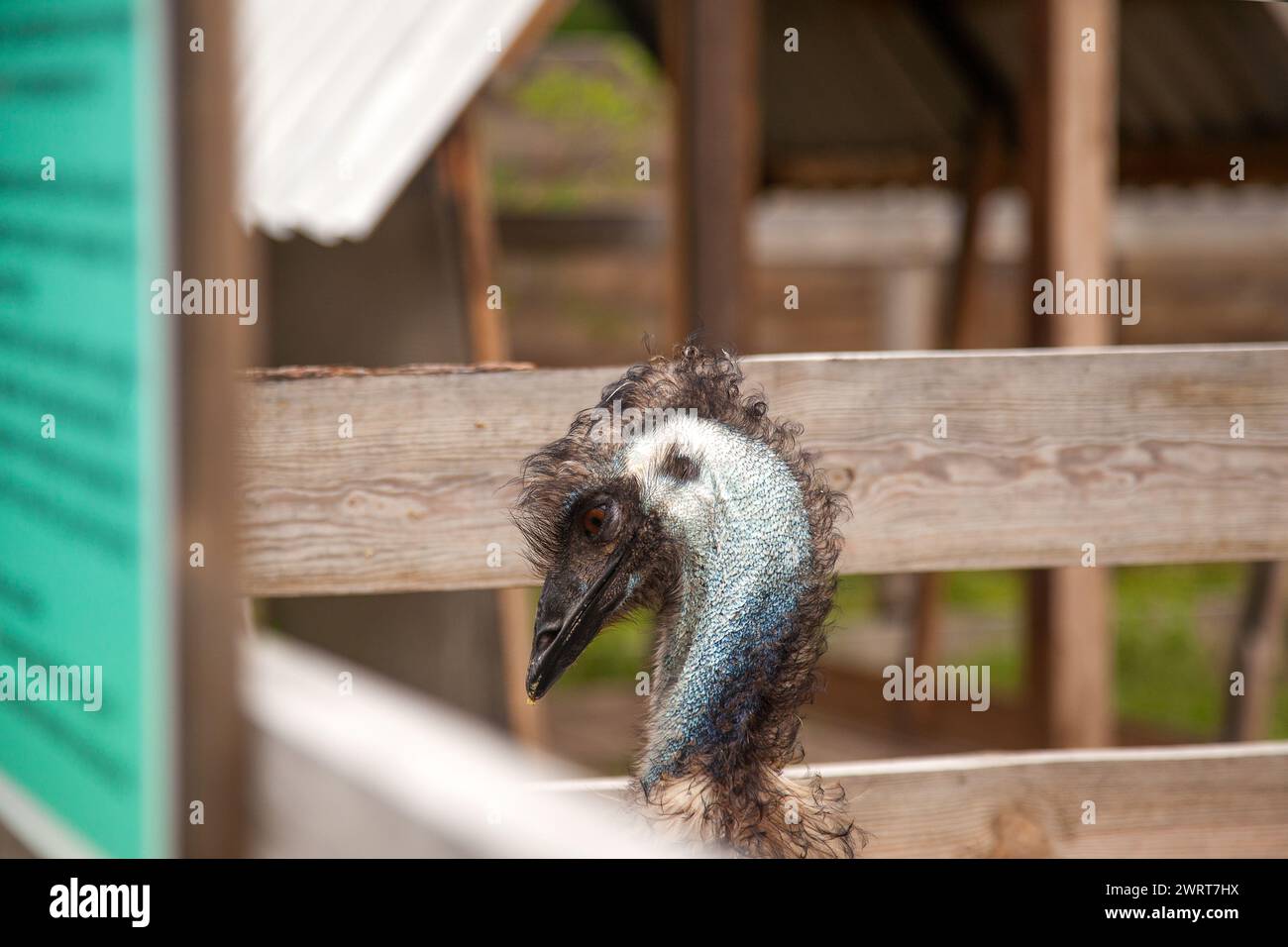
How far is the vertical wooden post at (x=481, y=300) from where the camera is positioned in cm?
503

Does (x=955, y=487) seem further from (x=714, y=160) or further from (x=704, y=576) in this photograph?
(x=714, y=160)

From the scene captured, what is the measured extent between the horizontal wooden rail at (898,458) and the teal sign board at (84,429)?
2.85 feet

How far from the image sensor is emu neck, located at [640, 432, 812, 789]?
90.0 inches

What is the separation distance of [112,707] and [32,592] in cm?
25

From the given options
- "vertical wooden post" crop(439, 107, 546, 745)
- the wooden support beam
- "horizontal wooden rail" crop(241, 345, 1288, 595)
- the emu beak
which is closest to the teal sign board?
the emu beak

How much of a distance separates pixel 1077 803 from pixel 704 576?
3.31 feet

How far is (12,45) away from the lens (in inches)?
61.0

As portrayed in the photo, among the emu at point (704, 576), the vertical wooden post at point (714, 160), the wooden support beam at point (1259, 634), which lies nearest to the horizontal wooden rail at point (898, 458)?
the emu at point (704, 576)

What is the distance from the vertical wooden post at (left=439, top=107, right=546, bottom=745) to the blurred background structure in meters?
0.01

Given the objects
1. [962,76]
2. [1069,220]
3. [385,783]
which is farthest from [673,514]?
[962,76]

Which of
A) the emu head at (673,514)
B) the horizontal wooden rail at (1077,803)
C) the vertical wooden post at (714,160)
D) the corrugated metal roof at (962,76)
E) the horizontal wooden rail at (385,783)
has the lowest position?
the horizontal wooden rail at (1077,803)

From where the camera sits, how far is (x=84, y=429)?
140 centimetres

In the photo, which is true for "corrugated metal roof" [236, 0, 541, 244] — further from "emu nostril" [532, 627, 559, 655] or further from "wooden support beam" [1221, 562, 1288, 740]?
"wooden support beam" [1221, 562, 1288, 740]

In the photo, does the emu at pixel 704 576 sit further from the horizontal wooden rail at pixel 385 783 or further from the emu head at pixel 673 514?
the horizontal wooden rail at pixel 385 783
